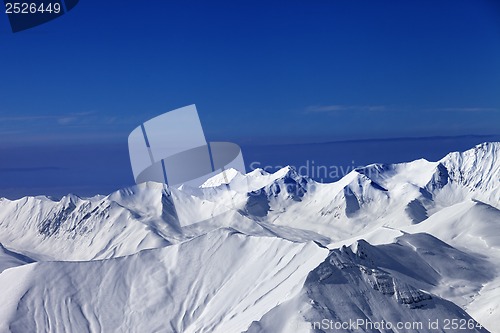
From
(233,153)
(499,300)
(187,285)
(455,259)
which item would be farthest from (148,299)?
(455,259)

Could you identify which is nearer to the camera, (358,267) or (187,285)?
(358,267)

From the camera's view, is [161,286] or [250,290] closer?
[250,290]

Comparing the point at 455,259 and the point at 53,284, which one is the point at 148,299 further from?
the point at 455,259

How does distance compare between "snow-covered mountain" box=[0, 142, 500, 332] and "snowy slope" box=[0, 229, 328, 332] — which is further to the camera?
"snowy slope" box=[0, 229, 328, 332]

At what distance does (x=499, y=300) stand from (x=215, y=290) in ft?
169

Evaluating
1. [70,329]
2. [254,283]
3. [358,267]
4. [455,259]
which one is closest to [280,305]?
[358,267]

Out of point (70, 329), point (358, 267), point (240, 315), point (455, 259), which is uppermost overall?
point (358, 267)

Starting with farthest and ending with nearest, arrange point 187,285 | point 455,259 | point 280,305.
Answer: point 455,259 < point 187,285 < point 280,305

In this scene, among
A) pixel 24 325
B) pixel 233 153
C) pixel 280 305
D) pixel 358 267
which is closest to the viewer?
pixel 280 305

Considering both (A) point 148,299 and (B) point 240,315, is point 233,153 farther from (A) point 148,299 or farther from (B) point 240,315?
(B) point 240,315

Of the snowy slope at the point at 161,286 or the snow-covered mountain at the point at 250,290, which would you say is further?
the snowy slope at the point at 161,286

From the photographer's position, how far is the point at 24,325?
4611 inches

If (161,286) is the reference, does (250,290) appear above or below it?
above

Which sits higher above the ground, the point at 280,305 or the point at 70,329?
the point at 280,305
